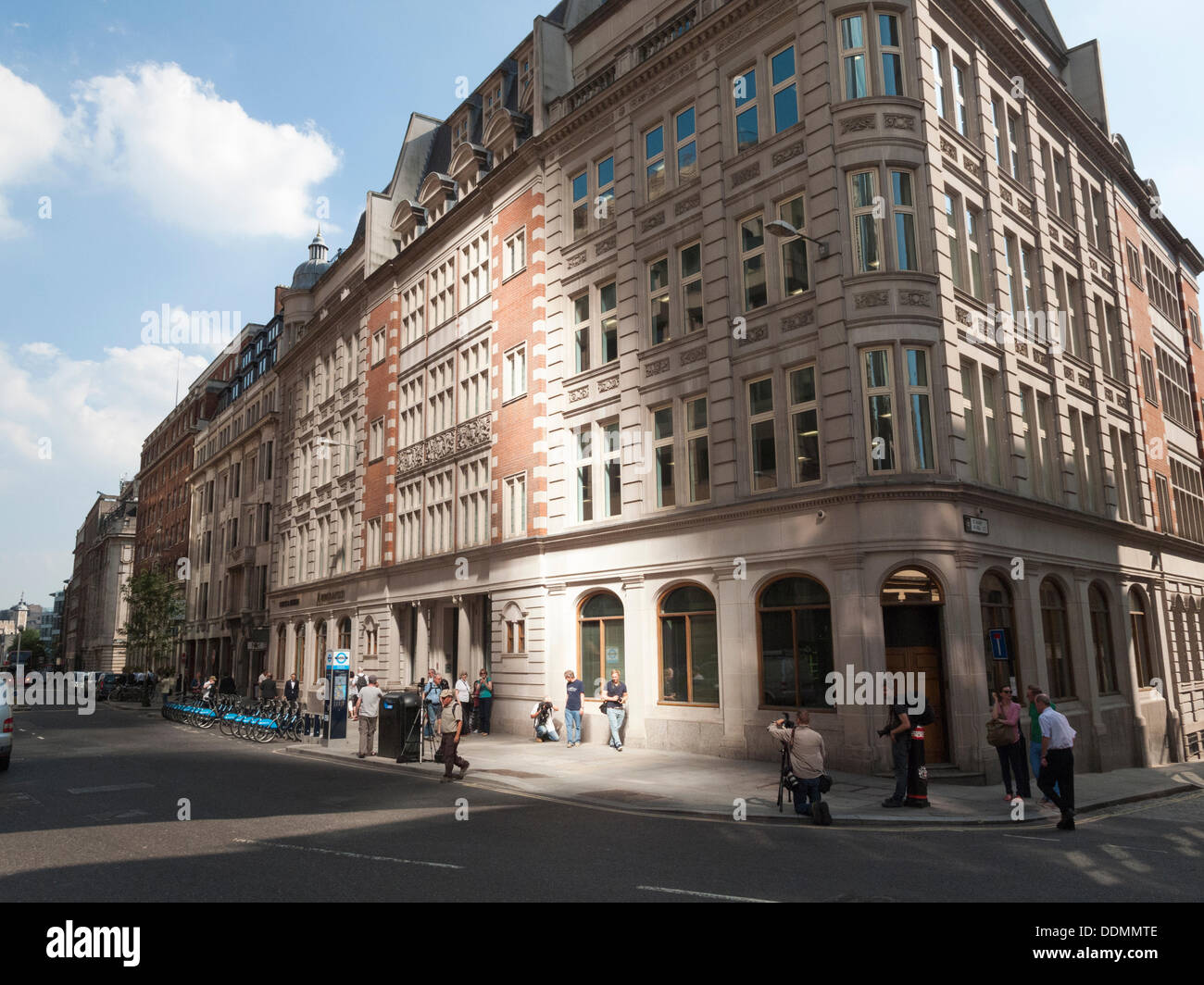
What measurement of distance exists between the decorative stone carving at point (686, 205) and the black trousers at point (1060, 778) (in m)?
15.8

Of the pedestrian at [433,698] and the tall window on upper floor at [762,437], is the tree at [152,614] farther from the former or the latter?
the tall window on upper floor at [762,437]

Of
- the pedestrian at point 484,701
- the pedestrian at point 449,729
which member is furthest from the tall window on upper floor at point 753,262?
the pedestrian at point 484,701

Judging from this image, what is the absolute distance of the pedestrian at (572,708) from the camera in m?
23.7

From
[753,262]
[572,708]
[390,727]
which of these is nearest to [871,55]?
[753,262]

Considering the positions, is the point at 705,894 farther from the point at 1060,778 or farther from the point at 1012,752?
the point at 1012,752

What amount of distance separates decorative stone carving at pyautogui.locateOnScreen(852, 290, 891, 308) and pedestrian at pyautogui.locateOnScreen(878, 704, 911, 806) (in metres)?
8.85

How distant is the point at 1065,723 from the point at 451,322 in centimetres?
2612

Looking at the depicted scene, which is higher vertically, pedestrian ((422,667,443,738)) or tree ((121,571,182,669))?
tree ((121,571,182,669))

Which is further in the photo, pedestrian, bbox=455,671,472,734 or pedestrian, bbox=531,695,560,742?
pedestrian, bbox=455,671,472,734

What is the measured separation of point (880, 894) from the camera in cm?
831

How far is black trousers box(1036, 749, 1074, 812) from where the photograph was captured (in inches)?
514

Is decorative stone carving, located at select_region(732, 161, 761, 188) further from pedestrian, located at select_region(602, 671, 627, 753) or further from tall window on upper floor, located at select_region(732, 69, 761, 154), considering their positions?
pedestrian, located at select_region(602, 671, 627, 753)

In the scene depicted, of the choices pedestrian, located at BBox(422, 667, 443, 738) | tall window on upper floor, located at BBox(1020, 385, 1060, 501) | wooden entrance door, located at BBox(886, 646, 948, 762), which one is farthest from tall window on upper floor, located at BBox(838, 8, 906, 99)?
pedestrian, located at BBox(422, 667, 443, 738)

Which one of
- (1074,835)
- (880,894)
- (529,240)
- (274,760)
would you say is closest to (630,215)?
(529,240)
